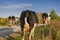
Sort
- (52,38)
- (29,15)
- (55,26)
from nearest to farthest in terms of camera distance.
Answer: (52,38) < (29,15) < (55,26)

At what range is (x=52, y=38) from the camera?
1330 cm

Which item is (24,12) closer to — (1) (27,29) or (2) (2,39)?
(1) (27,29)

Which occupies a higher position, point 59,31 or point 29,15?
point 29,15

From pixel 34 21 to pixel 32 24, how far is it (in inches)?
21.9

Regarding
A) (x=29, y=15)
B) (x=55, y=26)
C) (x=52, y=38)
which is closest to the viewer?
(x=52, y=38)

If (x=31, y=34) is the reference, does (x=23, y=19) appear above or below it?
above

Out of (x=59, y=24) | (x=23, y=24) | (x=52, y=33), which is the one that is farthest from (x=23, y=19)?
(x=59, y=24)

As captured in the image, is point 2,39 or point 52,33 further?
point 2,39

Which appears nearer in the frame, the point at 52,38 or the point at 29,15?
the point at 52,38

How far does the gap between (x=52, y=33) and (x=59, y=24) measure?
2407 mm

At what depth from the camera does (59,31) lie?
1429cm

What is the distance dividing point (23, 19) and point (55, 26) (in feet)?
8.32

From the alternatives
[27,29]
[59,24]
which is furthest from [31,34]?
[59,24]

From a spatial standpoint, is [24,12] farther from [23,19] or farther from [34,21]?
[34,21]
